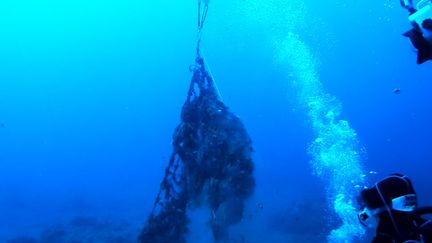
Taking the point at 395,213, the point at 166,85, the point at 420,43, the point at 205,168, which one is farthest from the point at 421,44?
the point at 166,85

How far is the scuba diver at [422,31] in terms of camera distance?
9.46ft

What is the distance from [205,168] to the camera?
35.9 ft

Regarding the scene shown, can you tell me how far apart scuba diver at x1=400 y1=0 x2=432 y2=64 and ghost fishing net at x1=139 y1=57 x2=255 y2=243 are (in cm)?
784

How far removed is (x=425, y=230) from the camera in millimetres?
2723

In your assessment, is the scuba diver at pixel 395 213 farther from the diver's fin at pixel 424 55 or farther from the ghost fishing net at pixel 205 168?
the ghost fishing net at pixel 205 168

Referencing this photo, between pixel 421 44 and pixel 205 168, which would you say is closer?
Result: pixel 421 44

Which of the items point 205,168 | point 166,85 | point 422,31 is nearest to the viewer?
point 422,31

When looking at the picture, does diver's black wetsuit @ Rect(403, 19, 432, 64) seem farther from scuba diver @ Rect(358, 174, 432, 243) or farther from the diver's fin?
scuba diver @ Rect(358, 174, 432, 243)

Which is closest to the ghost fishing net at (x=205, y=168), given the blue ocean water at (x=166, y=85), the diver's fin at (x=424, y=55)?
the diver's fin at (x=424, y=55)

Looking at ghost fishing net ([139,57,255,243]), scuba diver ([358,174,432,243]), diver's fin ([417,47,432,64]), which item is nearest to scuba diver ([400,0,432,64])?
diver's fin ([417,47,432,64])

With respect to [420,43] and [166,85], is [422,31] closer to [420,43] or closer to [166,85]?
[420,43]

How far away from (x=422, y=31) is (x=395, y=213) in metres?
1.33

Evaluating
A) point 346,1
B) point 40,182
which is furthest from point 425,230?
point 346,1

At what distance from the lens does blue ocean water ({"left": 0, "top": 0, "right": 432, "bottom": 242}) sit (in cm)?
5678
